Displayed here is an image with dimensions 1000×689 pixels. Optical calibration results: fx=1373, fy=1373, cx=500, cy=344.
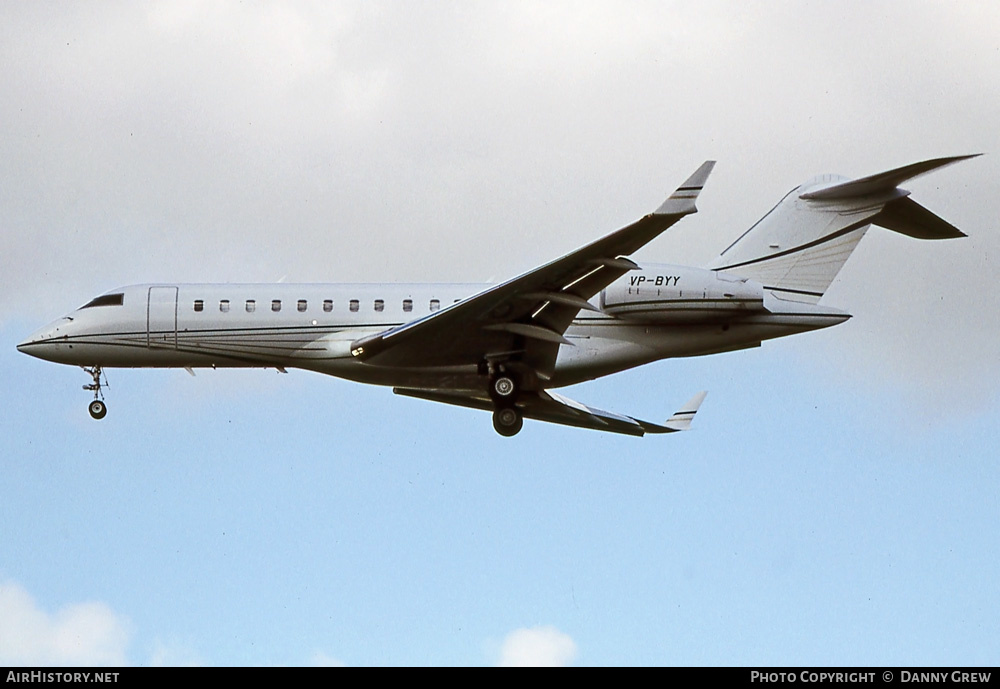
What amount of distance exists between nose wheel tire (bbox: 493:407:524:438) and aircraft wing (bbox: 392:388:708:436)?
0.64 meters

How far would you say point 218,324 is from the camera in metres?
23.9

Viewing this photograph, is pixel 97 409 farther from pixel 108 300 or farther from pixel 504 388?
pixel 504 388

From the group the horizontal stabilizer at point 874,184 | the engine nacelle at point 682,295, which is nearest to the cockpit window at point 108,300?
the engine nacelle at point 682,295

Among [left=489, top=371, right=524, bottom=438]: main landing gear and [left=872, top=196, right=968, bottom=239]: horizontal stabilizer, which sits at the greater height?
[left=872, top=196, right=968, bottom=239]: horizontal stabilizer

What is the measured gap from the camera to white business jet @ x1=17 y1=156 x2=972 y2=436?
22516 millimetres

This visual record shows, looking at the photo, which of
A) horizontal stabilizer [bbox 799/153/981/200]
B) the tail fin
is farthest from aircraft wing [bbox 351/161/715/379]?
horizontal stabilizer [bbox 799/153/981/200]

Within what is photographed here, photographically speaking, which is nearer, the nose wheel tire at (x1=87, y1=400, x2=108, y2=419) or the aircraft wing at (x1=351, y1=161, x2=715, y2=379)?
the aircraft wing at (x1=351, y1=161, x2=715, y2=379)

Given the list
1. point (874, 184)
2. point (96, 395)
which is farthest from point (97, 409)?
point (874, 184)

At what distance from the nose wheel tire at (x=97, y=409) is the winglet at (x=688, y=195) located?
11583 mm

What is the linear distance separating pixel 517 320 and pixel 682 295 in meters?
2.74

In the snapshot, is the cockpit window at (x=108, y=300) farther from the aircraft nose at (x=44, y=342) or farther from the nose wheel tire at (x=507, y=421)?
the nose wheel tire at (x=507, y=421)

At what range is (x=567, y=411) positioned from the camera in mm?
25625

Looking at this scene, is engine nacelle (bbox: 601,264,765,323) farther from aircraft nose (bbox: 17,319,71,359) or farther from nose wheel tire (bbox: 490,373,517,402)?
aircraft nose (bbox: 17,319,71,359)
